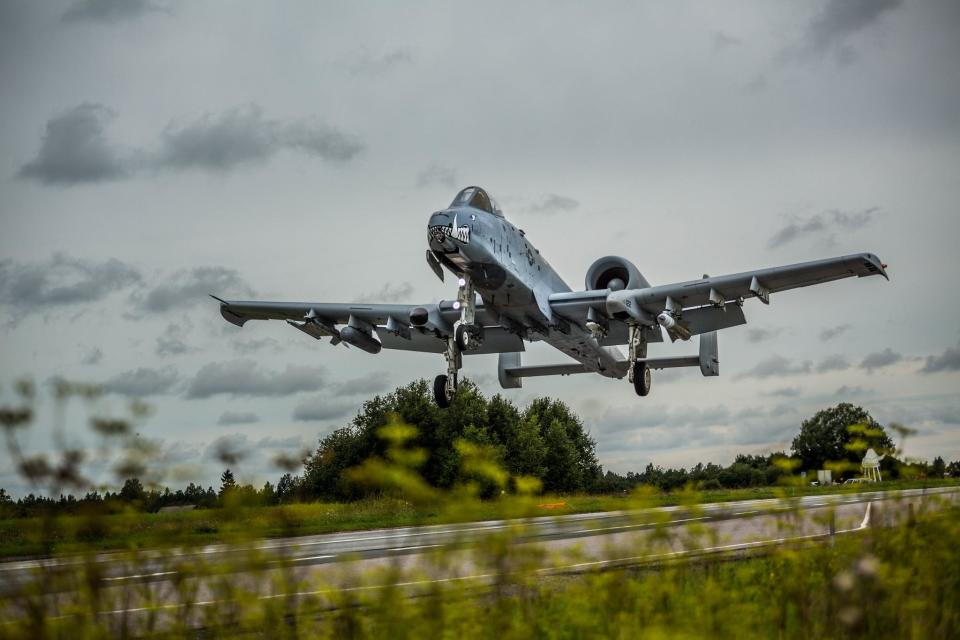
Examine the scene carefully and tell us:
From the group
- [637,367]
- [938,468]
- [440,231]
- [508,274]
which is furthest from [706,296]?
[938,468]

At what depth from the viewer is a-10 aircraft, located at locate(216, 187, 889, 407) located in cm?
2298

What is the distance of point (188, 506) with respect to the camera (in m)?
5.36

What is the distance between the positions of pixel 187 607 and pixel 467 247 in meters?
17.8

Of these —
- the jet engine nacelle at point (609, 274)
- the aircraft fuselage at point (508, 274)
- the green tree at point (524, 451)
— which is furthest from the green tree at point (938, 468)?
the green tree at point (524, 451)

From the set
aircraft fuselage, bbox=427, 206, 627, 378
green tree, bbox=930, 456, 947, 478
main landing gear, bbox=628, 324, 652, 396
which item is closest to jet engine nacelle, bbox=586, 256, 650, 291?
aircraft fuselage, bbox=427, 206, 627, 378

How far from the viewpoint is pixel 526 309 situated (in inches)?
1003

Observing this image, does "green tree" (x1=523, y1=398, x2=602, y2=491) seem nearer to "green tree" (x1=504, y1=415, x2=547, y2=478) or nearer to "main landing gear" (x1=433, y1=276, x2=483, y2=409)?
"green tree" (x1=504, y1=415, x2=547, y2=478)

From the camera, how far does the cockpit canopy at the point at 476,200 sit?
22.8 meters

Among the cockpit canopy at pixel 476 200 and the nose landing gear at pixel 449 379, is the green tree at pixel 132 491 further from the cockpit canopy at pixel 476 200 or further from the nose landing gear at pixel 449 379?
the nose landing gear at pixel 449 379

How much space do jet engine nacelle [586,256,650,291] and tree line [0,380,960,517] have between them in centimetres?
682

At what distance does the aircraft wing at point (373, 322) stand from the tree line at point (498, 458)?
3.53 meters

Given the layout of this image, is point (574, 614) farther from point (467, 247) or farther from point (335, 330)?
point (335, 330)

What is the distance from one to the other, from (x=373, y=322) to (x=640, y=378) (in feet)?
29.5

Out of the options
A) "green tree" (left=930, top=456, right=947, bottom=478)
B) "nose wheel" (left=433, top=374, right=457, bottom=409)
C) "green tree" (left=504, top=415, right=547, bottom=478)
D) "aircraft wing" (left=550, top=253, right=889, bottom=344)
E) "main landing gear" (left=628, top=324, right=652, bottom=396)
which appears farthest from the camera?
"green tree" (left=504, top=415, right=547, bottom=478)
